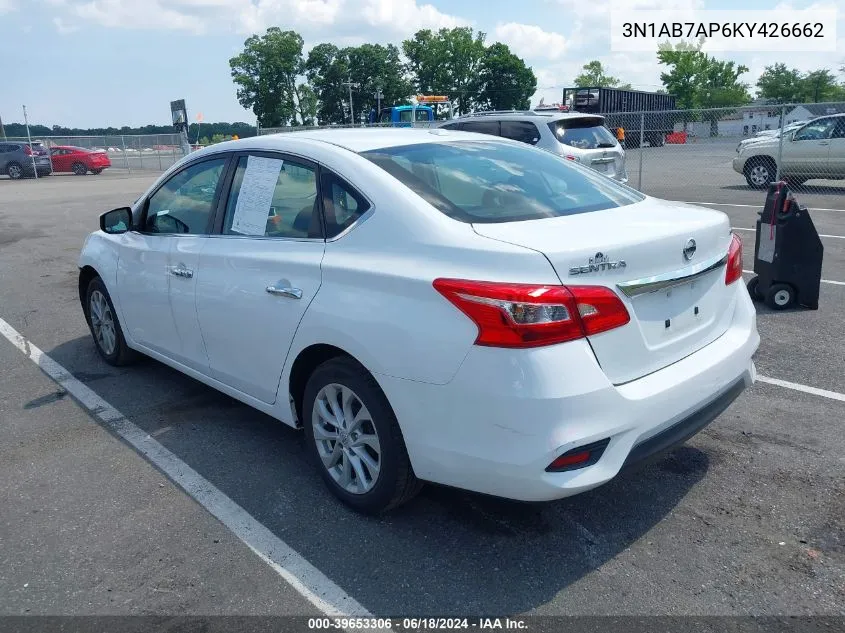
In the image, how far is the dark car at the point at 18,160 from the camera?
29.9 m

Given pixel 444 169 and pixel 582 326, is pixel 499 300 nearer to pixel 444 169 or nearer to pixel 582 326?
pixel 582 326

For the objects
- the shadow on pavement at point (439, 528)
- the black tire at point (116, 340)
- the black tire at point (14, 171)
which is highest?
the black tire at point (14, 171)

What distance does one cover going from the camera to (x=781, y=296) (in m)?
6.48

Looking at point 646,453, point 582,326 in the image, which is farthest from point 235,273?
point 646,453

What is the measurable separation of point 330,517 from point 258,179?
1.78 meters

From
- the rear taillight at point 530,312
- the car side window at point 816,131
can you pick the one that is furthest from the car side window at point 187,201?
the car side window at point 816,131

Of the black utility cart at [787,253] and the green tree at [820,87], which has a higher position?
the green tree at [820,87]

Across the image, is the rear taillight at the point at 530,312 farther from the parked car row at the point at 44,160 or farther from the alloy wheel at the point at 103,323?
the parked car row at the point at 44,160

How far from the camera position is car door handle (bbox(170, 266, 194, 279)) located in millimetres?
4078

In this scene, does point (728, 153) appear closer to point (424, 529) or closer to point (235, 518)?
point (424, 529)

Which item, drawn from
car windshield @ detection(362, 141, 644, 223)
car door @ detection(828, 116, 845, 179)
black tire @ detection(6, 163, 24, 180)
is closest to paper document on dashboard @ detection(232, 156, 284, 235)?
car windshield @ detection(362, 141, 644, 223)

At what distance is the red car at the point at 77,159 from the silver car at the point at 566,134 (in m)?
24.2

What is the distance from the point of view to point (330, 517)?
3.30 meters

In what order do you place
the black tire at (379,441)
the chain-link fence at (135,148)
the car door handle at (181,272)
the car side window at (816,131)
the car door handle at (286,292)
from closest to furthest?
the black tire at (379,441), the car door handle at (286,292), the car door handle at (181,272), the car side window at (816,131), the chain-link fence at (135,148)
